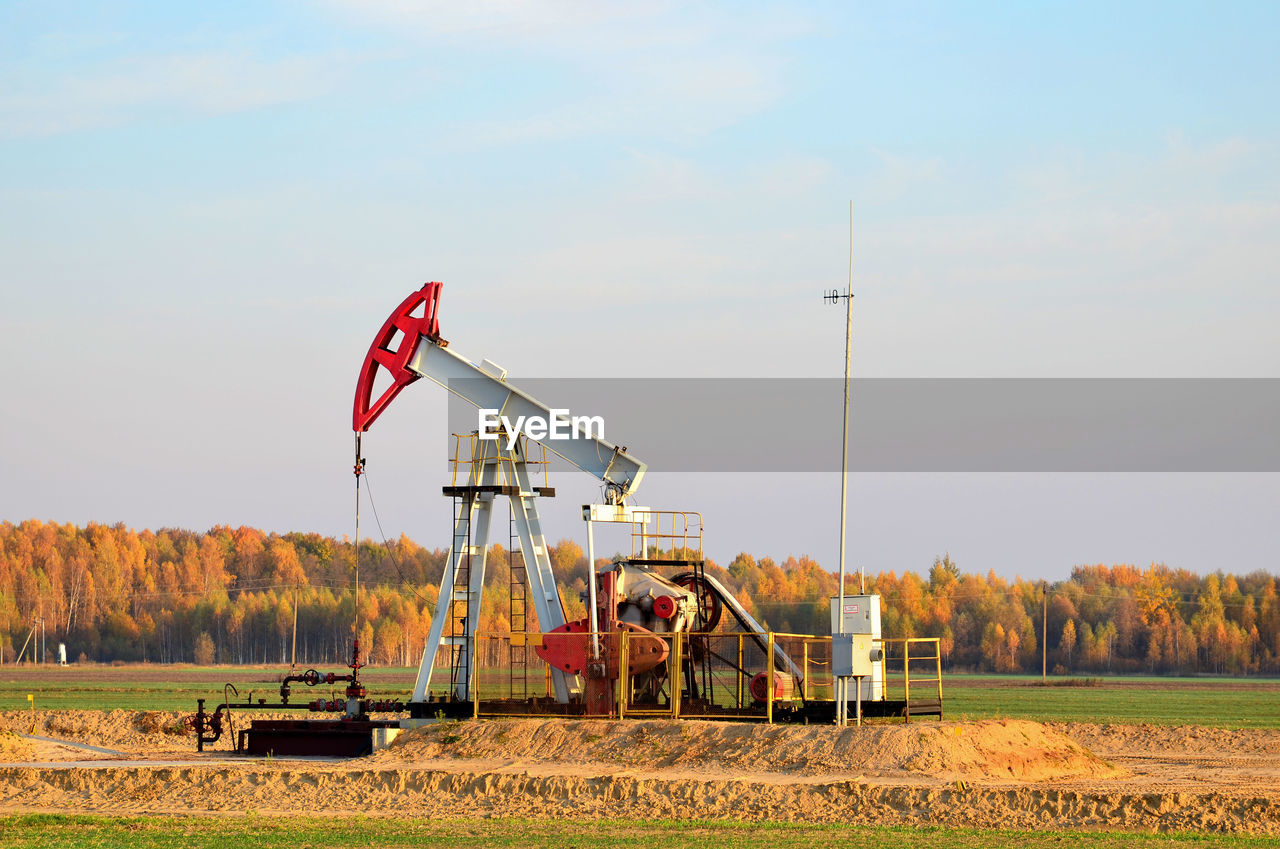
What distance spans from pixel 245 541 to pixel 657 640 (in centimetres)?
12859

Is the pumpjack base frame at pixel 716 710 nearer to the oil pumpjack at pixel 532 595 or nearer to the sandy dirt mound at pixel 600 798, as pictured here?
the oil pumpjack at pixel 532 595

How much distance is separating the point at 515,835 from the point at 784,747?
604cm

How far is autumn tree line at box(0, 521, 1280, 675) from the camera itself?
390 ft

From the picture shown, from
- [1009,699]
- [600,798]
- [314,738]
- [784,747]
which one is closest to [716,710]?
[784,747]

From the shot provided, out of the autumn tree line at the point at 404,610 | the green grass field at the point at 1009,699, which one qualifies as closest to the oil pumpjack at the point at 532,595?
the green grass field at the point at 1009,699

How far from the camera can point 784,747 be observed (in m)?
22.2

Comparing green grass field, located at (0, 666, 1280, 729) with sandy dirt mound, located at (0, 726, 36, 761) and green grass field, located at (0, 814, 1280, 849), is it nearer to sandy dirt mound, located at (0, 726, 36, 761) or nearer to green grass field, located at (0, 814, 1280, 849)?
sandy dirt mound, located at (0, 726, 36, 761)

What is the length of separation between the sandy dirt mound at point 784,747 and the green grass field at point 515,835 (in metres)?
3.56

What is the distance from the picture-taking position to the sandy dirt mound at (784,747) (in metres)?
21.7

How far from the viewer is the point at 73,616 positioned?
127000mm

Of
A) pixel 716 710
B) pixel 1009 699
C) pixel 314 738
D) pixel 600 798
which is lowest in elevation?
pixel 1009 699

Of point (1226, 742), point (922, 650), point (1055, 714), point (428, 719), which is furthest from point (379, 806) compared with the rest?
point (922, 650)

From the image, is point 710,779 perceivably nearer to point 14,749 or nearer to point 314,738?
point 314,738

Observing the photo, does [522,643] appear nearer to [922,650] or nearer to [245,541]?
[922,650]
